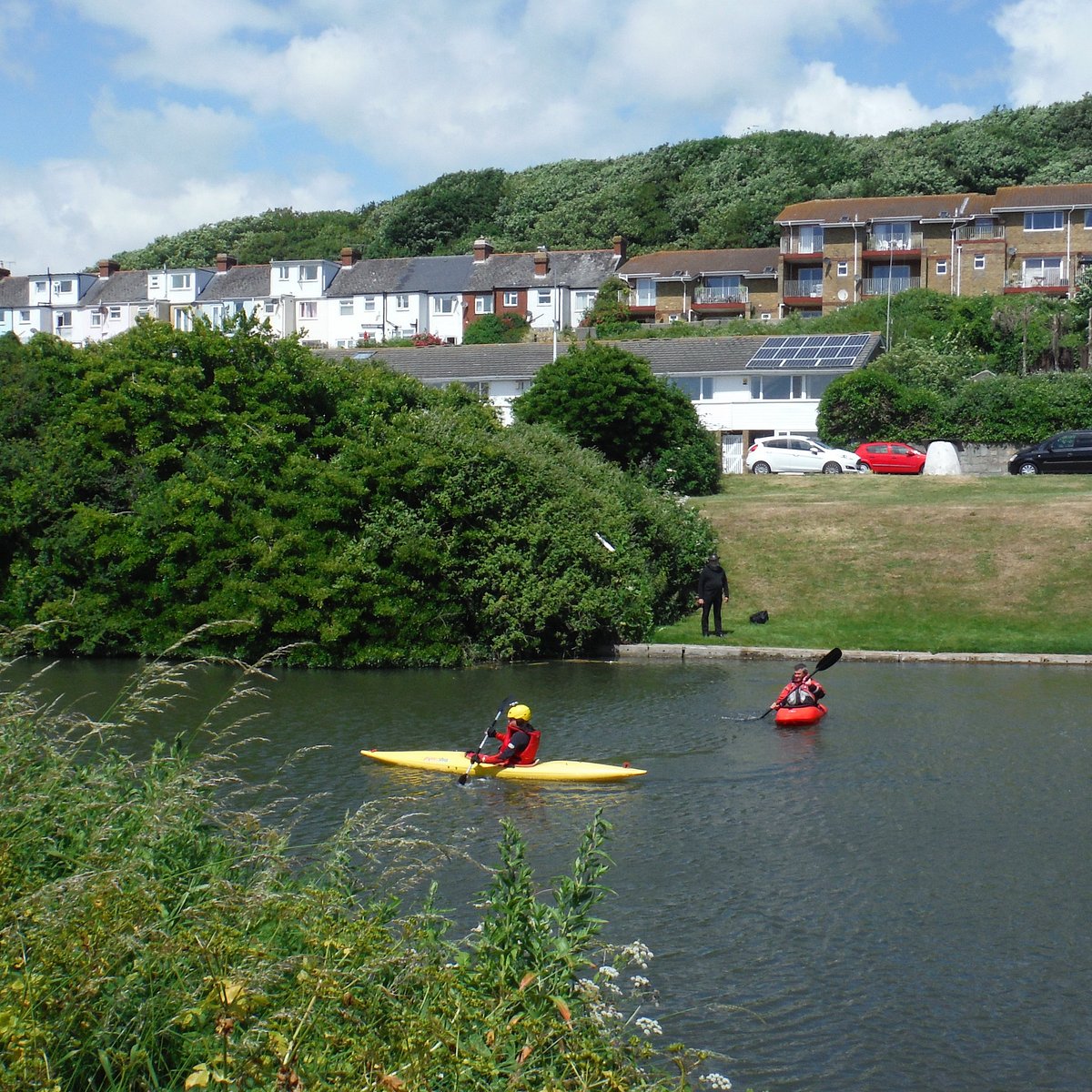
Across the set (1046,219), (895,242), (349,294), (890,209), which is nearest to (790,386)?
(895,242)

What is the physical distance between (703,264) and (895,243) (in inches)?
467

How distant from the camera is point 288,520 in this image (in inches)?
1123

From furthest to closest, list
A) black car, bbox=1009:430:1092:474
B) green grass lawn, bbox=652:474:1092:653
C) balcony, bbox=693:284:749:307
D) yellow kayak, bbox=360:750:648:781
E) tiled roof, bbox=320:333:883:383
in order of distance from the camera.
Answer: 1. balcony, bbox=693:284:749:307
2. tiled roof, bbox=320:333:883:383
3. black car, bbox=1009:430:1092:474
4. green grass lawn, bbox=652:474:1092:653
5. yellow kayak, bbox=360:750:648:781

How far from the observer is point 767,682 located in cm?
2473

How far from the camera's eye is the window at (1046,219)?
7500cm

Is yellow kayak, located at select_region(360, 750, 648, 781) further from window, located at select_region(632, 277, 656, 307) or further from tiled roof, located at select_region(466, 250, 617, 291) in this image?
tiled roof, located at select_region(466, 250, 617, 291)

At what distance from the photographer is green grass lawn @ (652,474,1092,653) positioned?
28.9m

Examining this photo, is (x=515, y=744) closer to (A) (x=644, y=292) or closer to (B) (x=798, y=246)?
(B) (x=798, y=246)

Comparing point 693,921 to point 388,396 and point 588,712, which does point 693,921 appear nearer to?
point 588,712

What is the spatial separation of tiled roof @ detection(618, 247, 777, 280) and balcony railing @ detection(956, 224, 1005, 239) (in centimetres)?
1117

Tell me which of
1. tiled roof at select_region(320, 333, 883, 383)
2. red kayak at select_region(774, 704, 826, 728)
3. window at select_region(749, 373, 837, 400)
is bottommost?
red kayak at select_region(774, 704, 826, 728)

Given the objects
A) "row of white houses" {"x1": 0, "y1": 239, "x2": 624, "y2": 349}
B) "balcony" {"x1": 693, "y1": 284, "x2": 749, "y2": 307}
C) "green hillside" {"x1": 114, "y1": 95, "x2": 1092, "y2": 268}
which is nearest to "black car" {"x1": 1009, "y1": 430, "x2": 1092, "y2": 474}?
"balcony" {"x1": 693, "y1": 284, "x2": 749, "y2": 307}

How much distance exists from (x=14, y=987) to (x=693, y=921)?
23.8ft

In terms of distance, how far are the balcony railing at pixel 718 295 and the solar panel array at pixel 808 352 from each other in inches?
757
